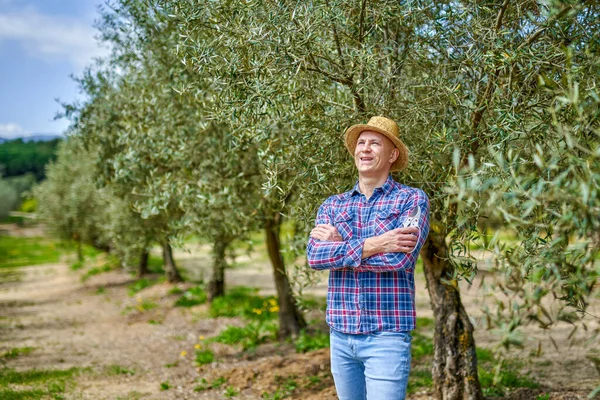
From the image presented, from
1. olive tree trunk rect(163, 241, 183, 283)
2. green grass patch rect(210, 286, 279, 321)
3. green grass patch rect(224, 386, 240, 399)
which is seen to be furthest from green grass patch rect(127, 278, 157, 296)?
green grass patch rect(224, 386, 240, 399)

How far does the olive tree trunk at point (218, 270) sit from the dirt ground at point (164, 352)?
610 millimetres

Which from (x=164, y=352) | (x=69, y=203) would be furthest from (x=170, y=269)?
(x=164, y=352)

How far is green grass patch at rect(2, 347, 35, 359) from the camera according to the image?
11797 mm

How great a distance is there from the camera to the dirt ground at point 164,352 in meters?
8.09

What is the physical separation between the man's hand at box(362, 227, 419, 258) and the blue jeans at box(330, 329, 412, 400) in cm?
62

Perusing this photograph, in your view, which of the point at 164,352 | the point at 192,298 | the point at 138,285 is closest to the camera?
the point at 164,352

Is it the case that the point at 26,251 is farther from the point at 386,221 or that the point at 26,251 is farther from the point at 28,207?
the point at 386,221

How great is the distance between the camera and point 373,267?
389 cm

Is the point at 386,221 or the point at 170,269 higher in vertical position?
the point at 386,221

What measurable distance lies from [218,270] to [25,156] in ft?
359

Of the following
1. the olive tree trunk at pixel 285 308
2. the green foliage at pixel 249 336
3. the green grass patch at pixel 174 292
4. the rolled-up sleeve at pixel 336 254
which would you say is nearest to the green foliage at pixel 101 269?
the green grass patch at pixel 174 292

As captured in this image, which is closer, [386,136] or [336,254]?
[336,254]

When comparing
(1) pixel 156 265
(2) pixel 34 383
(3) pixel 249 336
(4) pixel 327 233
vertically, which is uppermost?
(4) pixel 327 233

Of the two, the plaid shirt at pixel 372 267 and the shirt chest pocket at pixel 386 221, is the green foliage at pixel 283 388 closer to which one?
the plaid shirt at pixel 372 267
